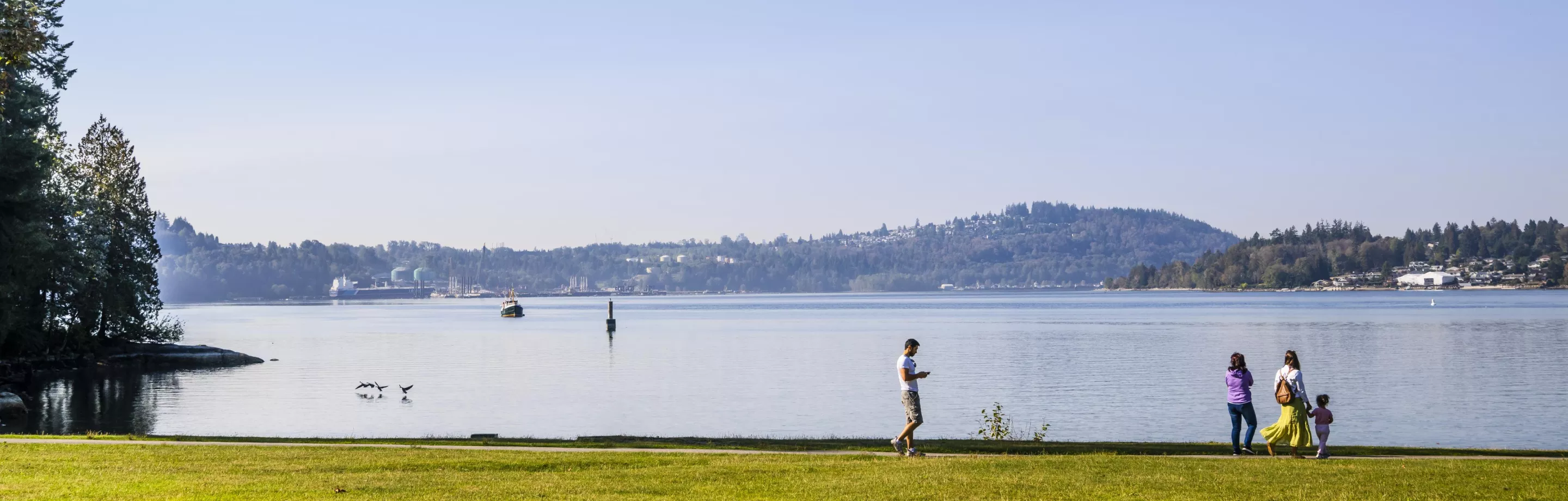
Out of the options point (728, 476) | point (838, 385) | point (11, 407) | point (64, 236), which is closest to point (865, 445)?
point (728, 476)

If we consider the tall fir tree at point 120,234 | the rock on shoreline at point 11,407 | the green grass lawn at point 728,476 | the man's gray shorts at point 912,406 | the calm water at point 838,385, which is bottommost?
the calm water at point 838,385

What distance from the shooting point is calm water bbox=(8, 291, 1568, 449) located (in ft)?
127

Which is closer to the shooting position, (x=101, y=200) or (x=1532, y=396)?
(x=1532, y=396)

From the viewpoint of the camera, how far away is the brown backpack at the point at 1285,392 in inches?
868

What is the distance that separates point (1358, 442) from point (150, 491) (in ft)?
90.4

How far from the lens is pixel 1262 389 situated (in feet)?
160

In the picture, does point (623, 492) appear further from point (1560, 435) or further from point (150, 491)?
point (1560, 435)

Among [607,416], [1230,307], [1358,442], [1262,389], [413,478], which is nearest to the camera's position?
[413,478]

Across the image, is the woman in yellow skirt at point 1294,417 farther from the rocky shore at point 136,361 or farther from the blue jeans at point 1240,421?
the rocky shore at point 136,361

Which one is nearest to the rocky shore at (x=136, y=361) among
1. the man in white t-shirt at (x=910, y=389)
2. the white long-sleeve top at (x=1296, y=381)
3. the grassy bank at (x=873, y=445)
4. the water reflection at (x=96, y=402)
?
the water reflection at (x=96, y=402)

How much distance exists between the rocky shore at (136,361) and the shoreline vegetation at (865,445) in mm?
32010

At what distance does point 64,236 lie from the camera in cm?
5759

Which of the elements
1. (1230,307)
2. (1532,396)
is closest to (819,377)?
(1532,396)

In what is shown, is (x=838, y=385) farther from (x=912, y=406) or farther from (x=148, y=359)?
(x=148, y=359)
